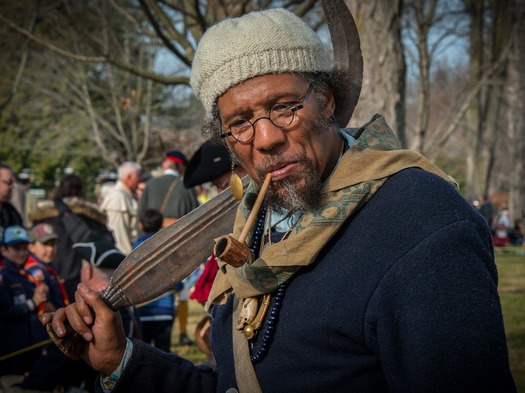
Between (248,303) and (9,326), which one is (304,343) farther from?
(9,326)

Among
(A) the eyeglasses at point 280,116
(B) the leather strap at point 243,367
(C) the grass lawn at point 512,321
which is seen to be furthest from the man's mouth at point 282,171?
(C) the grass lawn at point 512,321

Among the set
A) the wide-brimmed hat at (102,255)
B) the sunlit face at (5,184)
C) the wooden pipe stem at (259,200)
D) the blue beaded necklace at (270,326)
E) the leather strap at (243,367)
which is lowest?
the wide-brimmed hat at (102,255)

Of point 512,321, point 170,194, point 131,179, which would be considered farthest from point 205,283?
point 512,321

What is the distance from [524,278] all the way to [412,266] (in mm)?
12837

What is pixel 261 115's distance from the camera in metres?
1.76

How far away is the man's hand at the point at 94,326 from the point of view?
1.88m

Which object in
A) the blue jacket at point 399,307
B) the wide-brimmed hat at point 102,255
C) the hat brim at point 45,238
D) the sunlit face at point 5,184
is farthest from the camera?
the sunlit face at point 5,184

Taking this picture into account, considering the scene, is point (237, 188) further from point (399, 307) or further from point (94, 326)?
point (399, 307)

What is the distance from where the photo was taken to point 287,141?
1.75 metres

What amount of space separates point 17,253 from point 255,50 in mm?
4238

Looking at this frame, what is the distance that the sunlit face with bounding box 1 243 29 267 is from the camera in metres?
5.27

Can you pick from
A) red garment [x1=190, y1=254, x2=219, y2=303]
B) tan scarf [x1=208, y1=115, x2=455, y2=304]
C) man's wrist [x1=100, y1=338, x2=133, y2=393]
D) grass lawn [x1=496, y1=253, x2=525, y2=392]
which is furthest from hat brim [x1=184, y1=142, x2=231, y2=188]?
grass lawn [x1=496, y1=253, x2=525, y2=392]

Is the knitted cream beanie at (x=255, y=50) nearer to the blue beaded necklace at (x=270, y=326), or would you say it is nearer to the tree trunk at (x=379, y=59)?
the blue beaded necklace at (x=270, y=326)

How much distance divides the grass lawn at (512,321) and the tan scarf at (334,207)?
14.6 feet
